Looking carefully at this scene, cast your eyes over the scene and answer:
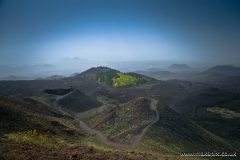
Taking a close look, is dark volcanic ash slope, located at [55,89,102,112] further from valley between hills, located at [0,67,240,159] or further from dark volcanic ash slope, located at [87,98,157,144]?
dark volcanic ash slope, located at [87,98,157,144]

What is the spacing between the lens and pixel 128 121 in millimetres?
36656

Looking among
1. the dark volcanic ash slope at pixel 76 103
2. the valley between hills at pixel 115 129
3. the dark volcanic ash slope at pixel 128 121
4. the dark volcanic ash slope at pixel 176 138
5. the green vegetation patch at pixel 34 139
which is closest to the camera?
the green vegetation patch at pixel 34 139

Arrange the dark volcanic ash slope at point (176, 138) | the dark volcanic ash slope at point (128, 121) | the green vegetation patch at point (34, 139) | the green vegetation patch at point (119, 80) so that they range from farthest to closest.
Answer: the green vegetation patch at point (119, 80), the dark volcanic ash slope at point (128, 121), the dark volcanic ash slope at point (176, 138), the green vegetation patch at point (34, 139)

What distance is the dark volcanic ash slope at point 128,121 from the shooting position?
30781 millimetres

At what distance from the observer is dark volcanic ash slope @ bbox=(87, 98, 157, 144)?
30781 millimetres

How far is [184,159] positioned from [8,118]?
25.6 metres

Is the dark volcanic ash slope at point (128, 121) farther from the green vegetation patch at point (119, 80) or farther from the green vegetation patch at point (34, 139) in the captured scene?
the green vegetation patch at point (119, 80)

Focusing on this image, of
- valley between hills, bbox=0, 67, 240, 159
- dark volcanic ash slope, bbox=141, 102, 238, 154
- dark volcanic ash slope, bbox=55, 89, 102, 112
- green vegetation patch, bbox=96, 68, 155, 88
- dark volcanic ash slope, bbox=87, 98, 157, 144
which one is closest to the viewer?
valley between hills, bbox=0, 67, 240, 159

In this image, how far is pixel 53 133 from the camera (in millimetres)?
26828

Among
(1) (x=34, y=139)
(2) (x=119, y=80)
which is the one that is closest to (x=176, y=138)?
(1) (x=34, y=139)

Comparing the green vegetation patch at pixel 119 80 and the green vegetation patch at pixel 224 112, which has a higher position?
the green vegetation patch at pixel 119 80

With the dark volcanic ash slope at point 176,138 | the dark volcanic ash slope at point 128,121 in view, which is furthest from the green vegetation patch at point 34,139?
the dark volcanic ash slope at point 176,138

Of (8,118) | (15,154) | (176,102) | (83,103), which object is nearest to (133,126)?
(8,118)

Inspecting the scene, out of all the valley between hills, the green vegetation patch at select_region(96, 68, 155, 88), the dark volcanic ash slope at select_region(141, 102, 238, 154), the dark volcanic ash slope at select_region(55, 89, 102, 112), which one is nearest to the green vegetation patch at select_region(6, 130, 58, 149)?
the valley between hills
